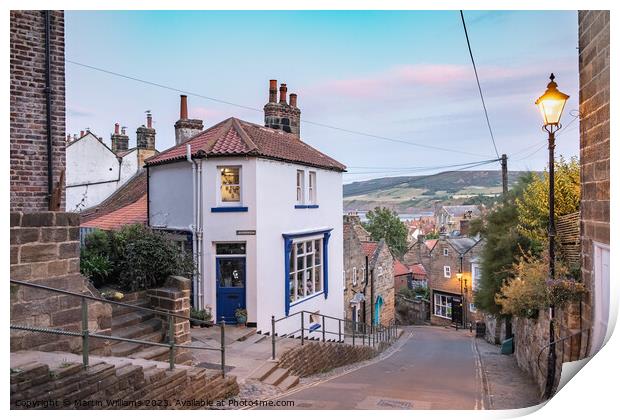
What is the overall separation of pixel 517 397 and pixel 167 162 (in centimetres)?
682

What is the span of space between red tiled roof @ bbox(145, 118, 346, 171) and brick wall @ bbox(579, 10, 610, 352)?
5097 mm

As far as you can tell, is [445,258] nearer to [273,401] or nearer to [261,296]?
[261,296]

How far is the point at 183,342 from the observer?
6086mm

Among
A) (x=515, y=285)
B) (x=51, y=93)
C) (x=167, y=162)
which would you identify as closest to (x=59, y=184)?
(x=51, y=93)

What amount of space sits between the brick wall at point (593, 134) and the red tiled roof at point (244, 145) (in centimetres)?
510

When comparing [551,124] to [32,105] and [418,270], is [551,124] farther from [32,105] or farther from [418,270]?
[418,270]

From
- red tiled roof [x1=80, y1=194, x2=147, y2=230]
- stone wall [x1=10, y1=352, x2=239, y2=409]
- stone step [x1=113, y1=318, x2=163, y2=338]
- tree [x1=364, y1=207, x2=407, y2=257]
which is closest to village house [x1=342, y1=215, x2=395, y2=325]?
→ tree [x1=364, y1=207, x2=407, y2=257]

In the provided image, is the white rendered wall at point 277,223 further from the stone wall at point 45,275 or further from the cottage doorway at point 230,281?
the stone wall at point 45,275

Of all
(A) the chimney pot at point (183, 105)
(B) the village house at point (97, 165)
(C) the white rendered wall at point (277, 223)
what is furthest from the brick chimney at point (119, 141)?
(C) the white rendered wall at point (277, 223)

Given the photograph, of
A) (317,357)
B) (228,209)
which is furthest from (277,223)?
(317,357)

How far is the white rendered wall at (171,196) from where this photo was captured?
28.2 feet

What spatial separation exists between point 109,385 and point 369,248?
447 inches

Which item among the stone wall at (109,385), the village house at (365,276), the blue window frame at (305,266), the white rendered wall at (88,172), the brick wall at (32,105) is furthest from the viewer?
the village house at (365,276)

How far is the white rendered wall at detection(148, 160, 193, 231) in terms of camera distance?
28.2 feet
